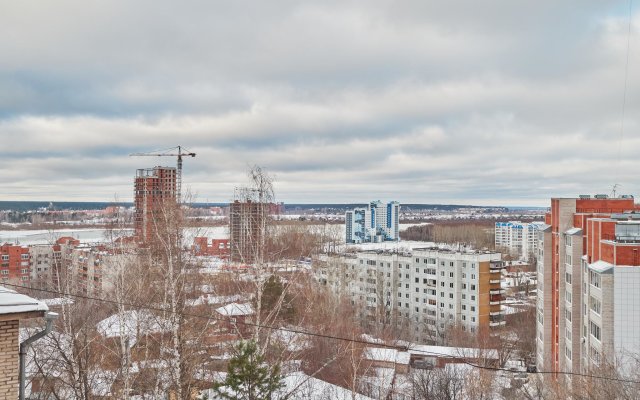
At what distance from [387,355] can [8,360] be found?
2266cm

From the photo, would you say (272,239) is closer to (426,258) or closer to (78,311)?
(78,311)

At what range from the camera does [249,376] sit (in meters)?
10.8

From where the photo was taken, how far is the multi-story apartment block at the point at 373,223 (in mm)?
128500

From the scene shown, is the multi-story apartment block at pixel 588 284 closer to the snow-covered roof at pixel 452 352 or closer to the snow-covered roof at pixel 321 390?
the snow-covered roof at pixel 452 352

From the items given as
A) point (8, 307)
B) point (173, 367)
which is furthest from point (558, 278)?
point (8, 307)

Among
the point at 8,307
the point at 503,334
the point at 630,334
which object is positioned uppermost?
the point at 8,307

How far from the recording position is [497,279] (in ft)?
129

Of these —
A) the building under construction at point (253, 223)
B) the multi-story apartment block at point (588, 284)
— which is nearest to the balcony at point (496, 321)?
the multi-story apartment block at point (588, 284)

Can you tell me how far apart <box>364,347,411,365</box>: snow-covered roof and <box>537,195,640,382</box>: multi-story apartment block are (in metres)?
6.85

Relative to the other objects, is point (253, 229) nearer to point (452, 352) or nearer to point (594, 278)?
point (594, 278)

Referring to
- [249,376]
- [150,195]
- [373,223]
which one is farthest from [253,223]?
[373,223]

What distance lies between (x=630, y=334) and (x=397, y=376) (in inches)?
467

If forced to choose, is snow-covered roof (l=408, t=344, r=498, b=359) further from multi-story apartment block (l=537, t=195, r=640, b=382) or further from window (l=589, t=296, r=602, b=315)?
window (l=589, t=296, r=602, b=315)

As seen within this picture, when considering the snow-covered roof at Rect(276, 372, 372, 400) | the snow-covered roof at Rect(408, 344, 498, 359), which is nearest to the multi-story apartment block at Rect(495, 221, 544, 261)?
the snow-covered roof at Rect(408, 344, 498, 359)
